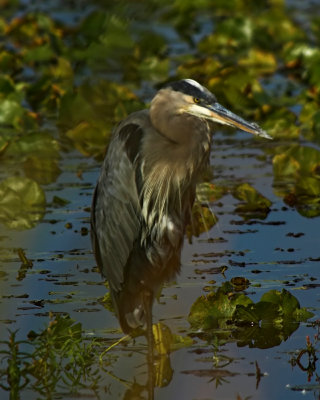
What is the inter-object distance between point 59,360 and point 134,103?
13.8 feet

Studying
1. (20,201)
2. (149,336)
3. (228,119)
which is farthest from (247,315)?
(20,201)

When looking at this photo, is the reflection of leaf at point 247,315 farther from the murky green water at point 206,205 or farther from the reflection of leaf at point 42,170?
the reflection of leaf at point 42,170

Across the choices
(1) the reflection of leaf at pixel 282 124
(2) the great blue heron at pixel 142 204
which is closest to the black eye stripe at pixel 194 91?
(2) the great blue heron at pixel 142 204

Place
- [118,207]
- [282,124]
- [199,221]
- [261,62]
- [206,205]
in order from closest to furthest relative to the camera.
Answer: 1. [118,207]
2. [199,221]
3. [206,205]
4. [282,124]
5. [261,62]

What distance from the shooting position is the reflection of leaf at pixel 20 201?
7059 mm

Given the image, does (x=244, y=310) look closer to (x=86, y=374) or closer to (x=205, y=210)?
(x=86, y=374)

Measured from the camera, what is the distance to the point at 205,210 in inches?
264

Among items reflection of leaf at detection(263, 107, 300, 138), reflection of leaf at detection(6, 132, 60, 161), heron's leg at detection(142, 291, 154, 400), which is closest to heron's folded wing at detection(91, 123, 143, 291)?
heron's leg at detection(142, 291, 154, 400)

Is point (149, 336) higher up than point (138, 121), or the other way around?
point (138, 121)

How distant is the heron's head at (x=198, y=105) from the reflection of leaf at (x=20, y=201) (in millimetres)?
2391

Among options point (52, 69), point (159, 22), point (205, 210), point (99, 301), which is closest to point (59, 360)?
point (99, 301)

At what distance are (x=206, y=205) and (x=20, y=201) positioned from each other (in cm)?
123

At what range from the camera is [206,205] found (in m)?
6.98

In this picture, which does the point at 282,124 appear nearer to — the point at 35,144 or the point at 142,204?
the point at 35,144
